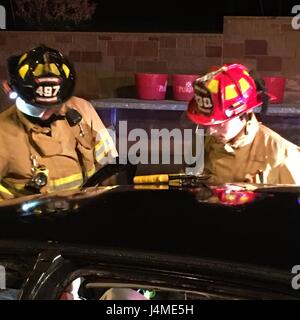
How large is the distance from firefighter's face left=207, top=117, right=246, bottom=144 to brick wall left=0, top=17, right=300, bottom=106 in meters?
2.93

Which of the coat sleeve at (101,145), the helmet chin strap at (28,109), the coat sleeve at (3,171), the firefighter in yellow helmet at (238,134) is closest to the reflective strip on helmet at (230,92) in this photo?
the firefighter in yellow helmet at (238,134)

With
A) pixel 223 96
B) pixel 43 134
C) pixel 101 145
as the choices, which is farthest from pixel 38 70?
pixel 223 96

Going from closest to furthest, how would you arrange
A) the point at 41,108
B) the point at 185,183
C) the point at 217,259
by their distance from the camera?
1. the point at 217,259
2. the point at 185,183
3. the point at 41,108

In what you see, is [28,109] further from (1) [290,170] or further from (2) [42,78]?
(1) [290,170]

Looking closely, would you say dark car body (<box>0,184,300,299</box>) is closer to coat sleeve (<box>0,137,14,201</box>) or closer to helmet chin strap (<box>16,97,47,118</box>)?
coat sleeve (<box>0,137,14,201</box>)

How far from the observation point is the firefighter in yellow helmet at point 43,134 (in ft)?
12.3

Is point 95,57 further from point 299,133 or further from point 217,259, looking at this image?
point 217,259

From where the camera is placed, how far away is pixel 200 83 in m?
3.69

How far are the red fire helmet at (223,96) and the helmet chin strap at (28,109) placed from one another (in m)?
0.85

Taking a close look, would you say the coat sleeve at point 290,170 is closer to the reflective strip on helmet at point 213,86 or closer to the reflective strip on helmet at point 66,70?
the reflective strip on helmet at point 213,86

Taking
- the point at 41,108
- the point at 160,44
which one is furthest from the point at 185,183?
the point at 160,44

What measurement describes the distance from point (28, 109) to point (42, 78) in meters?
0.19

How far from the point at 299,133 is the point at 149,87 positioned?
1.47 m

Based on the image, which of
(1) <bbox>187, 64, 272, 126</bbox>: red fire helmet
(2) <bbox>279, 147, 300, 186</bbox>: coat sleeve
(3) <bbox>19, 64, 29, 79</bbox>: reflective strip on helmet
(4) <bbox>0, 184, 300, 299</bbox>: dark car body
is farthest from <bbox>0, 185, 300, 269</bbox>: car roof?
(3) <bbox>19, 64, 29, 79</bbox>: reflective strip on helmet
